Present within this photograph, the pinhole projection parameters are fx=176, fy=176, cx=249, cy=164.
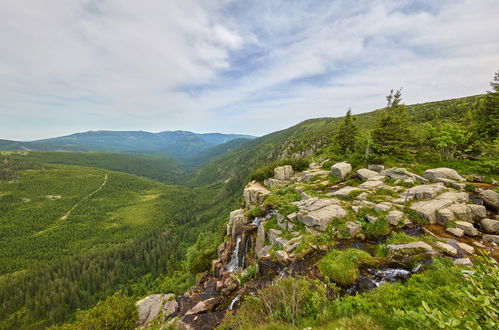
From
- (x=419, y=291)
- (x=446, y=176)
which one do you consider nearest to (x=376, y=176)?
(x=446, y=176)

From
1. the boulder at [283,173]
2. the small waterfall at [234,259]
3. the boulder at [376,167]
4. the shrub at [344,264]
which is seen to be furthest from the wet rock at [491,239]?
the boulder at [283,173]

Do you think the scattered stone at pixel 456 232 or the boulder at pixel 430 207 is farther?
the boulder at pixel 430 207

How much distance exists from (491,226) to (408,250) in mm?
8304

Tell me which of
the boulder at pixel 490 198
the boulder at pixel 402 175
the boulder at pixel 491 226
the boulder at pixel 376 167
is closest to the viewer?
the boulder at pixel 491 226

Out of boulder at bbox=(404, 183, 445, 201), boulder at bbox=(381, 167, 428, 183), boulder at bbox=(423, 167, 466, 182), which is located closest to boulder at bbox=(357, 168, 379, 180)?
boulder at bbox=(381, 167, 428, 183)

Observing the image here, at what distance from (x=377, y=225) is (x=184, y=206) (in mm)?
174222

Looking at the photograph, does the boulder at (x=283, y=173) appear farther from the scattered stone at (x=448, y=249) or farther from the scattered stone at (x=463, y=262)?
the scattered stone at (x=463, y=262)

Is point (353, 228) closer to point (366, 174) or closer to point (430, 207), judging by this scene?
point (430, 207)

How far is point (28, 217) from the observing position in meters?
147

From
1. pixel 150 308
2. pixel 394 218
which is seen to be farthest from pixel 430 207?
pixel 150 308

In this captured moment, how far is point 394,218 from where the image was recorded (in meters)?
16.2

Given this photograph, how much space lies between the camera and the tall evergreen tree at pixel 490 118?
26.2 m

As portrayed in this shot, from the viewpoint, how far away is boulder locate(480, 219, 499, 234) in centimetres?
1411

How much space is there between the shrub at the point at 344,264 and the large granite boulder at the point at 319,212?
11.6 feet
